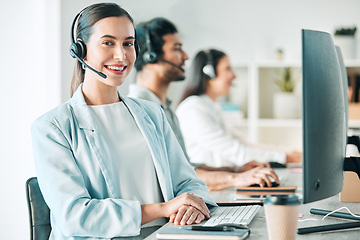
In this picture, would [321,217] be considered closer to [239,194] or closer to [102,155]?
[239,194]

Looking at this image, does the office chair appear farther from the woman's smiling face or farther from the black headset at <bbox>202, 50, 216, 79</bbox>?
the black headset at <bbox>202, 50, 216, 79</bbox>

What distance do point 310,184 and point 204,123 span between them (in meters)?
2.06

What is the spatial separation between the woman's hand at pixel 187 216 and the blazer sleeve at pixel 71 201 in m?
0.10

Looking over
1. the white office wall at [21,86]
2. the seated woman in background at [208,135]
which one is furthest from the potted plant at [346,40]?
the white office wall at [21,86]

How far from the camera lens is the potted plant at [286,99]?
4676 mm

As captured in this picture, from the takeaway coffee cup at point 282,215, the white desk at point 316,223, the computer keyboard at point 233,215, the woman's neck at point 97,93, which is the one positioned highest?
the woman's neck at point 97,93

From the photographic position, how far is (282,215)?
99 cm

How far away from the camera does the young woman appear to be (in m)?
1.26

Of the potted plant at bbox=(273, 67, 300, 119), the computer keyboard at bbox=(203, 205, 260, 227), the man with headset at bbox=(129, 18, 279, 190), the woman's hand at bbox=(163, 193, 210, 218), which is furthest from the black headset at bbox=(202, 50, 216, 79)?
the woman's hand at bbox=(163, 193, 210, 218)

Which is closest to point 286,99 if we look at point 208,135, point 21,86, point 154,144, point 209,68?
point 209,68

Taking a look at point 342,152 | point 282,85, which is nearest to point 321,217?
point 342,152

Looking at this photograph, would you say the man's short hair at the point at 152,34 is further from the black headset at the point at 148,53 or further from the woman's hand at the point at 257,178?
the woman's hand at the point at 257,178

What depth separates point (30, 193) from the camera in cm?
141

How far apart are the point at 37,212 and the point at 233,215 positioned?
0.56 meters
